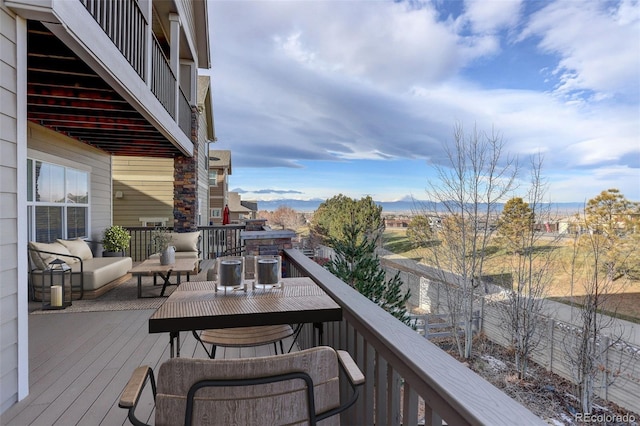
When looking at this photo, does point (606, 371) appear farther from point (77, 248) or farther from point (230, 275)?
point (77, 248)

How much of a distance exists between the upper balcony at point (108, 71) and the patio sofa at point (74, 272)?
1.88m

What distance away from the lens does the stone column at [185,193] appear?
7754 millimetres

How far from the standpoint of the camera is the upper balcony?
260 cm

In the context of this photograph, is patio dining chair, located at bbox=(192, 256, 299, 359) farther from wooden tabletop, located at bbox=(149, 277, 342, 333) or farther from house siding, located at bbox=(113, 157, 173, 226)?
house siding, located at bbox=(113, 157, 173, 226)

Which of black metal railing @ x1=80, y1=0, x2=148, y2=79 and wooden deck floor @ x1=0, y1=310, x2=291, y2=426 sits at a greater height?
black metal railing @ x1=80, y1=0, x2=148, y2=79

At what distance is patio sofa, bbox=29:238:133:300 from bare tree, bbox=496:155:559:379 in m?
10.1

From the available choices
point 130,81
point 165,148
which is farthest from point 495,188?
point 130,81

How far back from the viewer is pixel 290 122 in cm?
2677

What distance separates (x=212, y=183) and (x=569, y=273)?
15315mm

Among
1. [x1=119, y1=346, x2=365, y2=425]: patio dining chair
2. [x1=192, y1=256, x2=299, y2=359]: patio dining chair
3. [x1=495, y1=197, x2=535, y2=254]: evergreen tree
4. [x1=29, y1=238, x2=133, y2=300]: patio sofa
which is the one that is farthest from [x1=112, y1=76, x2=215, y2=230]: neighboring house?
[x1=495, y1=197, x2=535, y2=254]: evergreen tree

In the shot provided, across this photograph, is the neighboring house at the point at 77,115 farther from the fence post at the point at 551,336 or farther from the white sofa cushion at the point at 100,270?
the fence post at the point at 551,336

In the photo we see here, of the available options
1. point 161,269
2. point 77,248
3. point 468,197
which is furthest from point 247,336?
point 468,197

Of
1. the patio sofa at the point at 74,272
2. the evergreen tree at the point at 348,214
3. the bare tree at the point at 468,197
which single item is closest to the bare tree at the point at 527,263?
the bare tree at the point at 468,197

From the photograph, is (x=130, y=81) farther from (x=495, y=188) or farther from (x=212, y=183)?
(x=212, y=183)
